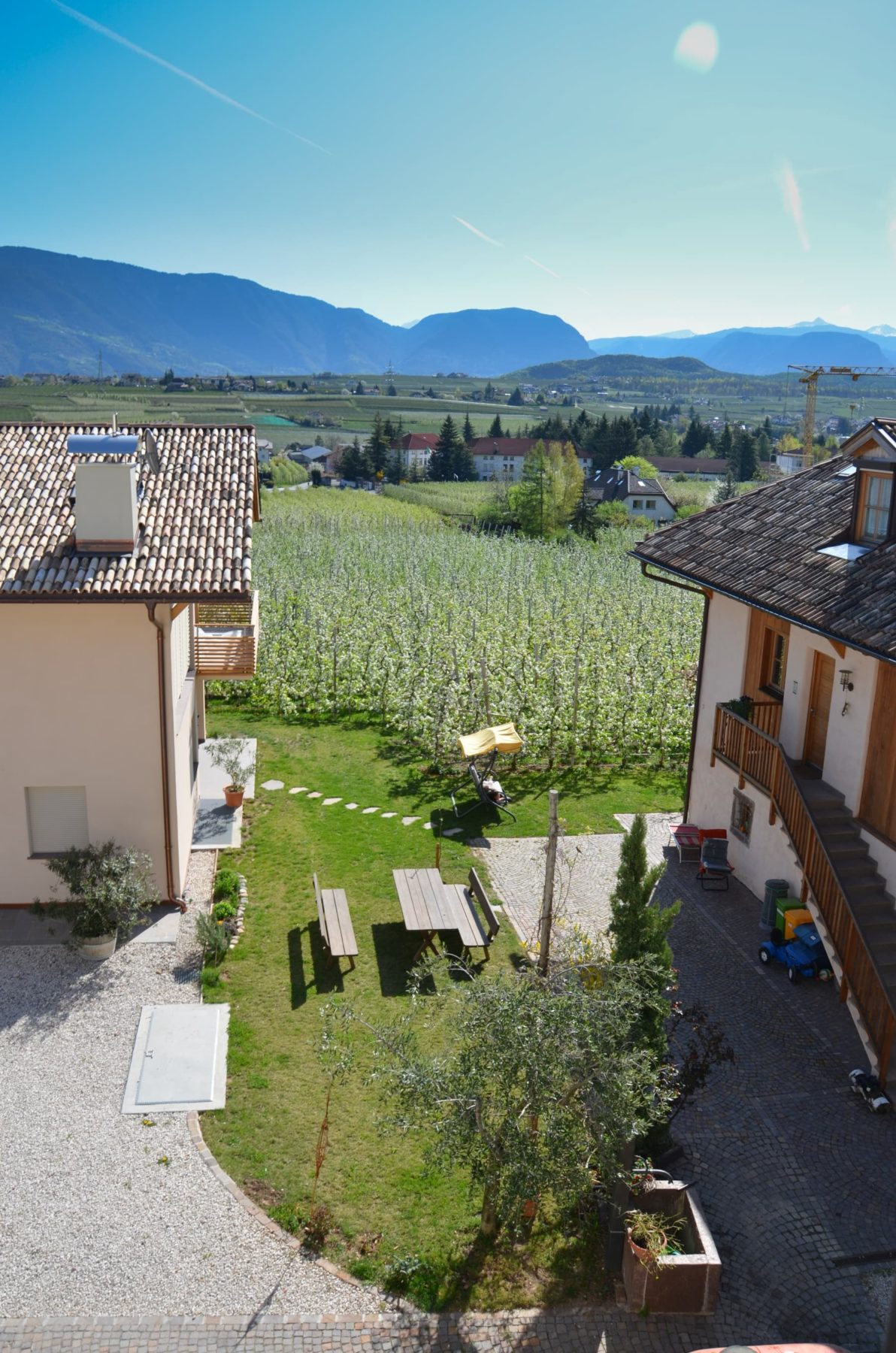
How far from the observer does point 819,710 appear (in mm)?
14359

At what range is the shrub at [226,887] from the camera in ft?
49.4

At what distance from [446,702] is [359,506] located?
56.0m

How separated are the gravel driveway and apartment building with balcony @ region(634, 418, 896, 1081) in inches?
278

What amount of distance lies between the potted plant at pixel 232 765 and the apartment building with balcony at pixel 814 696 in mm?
8082

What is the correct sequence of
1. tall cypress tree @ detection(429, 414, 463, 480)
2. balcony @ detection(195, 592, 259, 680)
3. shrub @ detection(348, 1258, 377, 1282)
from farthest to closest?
tall cypress tree @ detection(429, 414, 463, 480) < balcony @ detection(195, 592, 259, 680) < shrub @ detection(348, 1258, 377, 1282)

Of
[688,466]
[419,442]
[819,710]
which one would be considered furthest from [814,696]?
[419,442]

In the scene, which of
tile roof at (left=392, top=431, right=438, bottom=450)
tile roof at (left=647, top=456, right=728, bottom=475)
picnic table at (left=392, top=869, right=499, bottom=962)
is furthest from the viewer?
tile roof at (left=392, top=431, right=438, bottom=450)

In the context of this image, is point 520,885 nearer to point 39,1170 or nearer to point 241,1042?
point 241,1042

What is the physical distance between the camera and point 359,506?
253ft

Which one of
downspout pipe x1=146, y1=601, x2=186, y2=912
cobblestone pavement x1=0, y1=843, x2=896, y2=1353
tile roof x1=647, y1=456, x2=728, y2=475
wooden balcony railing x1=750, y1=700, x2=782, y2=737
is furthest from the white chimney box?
tile roof x1=647, y1=456, x2=728, y2=475

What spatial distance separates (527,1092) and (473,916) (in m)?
6.10

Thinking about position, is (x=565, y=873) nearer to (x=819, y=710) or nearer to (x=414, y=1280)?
(x=819, y=710)

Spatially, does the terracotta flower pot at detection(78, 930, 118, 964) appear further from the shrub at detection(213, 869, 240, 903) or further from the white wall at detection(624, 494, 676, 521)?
the white wall at detection(624, 494, 676, 521)

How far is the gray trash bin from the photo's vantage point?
46.9 ft
